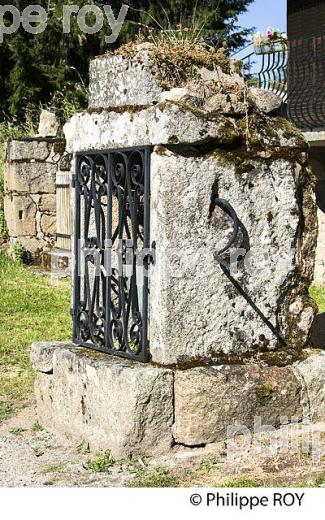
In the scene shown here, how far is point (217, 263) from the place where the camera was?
4469 mm

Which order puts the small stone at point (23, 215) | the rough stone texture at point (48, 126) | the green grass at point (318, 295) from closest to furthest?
the green grass at point (318, 295)
the small stone at point (23, 215)
the rough stone texture at point (48, 126)

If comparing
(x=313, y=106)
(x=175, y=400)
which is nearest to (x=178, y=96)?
(x=175, y=400)

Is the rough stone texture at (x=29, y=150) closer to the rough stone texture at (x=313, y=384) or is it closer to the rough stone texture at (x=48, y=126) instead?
the rough stone texture at (x=48, y=126)

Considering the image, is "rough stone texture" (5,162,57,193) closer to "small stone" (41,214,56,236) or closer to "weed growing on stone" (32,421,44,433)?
"small stone" (41,214,56,236)

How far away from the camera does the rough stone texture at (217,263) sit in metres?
4.38

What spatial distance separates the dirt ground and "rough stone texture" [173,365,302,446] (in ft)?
0.36

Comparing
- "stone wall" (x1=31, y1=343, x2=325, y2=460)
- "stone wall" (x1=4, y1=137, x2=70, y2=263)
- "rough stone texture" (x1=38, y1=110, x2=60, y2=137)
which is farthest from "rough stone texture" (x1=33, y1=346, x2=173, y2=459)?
"rough stone texture" (x1=38, y1=110, x2=60, y2=137)

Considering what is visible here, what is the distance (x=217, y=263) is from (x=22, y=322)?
13.5 ft

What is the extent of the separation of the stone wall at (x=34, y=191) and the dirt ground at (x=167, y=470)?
8065mm

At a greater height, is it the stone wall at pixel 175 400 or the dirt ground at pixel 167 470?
the stone wall at pixel 175 400

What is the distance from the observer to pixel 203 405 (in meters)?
4.35

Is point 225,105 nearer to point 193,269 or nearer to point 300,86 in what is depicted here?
point 193,269

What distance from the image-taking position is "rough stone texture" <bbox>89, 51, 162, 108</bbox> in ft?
15.1

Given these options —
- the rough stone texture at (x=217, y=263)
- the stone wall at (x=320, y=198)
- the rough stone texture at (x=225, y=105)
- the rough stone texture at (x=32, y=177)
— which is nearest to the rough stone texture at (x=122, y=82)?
the rough stone texture at (x=225, y=105)
